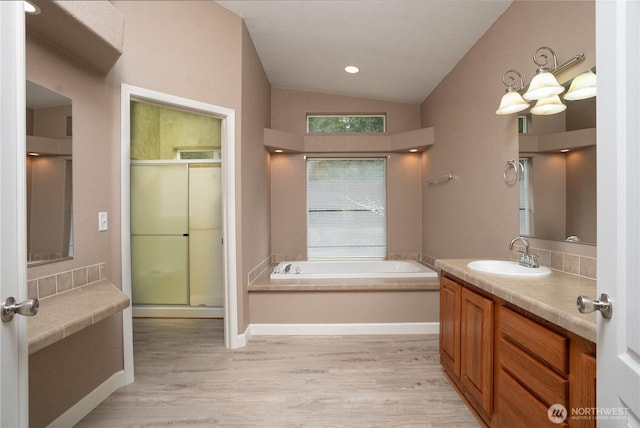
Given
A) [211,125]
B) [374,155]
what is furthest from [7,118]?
[374,155]

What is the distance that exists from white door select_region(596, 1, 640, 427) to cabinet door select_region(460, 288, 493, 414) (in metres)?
0.81

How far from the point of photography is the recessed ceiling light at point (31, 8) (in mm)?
1296

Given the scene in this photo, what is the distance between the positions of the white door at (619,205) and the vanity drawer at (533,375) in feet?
1.24

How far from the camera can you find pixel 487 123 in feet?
8.38

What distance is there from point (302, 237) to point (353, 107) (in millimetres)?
1876

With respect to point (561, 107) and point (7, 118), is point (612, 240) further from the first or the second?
point (7, 118)

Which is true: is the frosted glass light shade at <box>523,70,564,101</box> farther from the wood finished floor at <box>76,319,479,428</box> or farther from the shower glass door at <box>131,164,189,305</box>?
the shower glass door at <box>131,164,189,305</box>

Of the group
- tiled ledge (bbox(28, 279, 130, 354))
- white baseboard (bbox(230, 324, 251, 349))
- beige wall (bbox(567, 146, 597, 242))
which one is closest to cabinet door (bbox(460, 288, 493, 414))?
beige wall (bbox(567, 146, 597, 242))

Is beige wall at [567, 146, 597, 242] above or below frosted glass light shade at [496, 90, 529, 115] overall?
below

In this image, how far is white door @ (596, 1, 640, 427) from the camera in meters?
0.72

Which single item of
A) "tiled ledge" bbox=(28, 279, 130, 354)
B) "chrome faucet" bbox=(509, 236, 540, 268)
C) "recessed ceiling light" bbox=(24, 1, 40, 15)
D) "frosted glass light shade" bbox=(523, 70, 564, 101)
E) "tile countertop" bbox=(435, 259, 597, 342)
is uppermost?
"recessed ceiling light" bbox=(24, 1, 40, 15)

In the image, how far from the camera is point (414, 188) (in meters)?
4.20

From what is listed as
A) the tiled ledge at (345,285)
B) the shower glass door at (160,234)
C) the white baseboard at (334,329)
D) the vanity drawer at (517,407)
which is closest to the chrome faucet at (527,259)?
the vanity drawer at (517,407)

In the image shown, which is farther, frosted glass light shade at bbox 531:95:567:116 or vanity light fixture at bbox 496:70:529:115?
vanity light fixture at bbox 496:70:529:115
